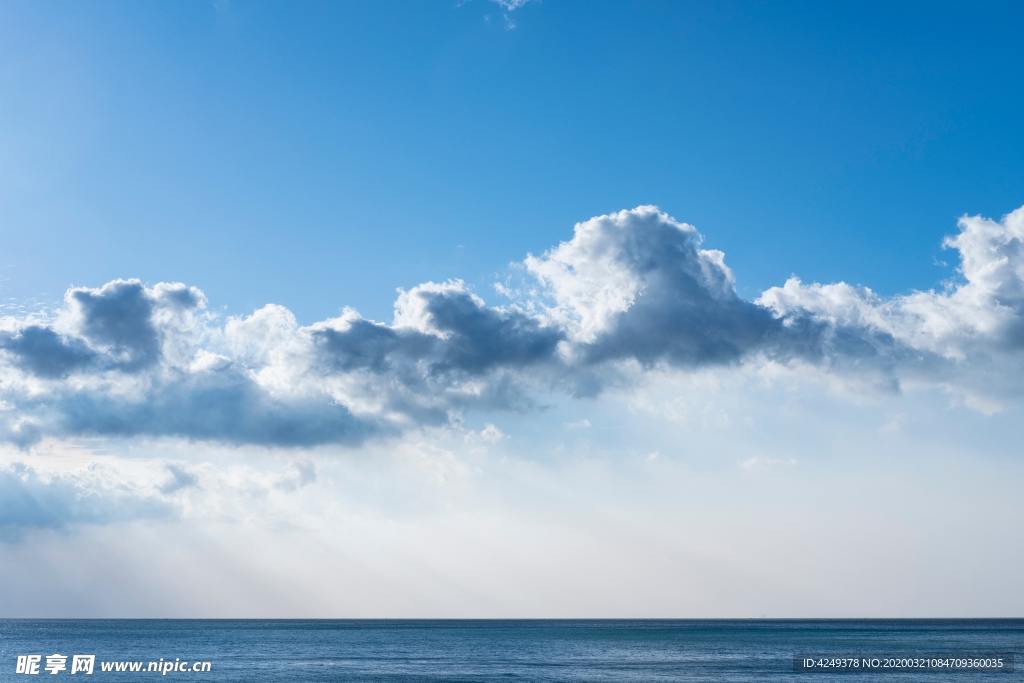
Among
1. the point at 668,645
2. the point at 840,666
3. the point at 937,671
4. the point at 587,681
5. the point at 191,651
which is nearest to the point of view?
the point at 587,681

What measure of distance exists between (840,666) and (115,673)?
99.9 meters

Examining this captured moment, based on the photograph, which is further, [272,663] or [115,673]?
[272,663]

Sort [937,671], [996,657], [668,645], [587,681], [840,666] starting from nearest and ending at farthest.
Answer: [587,681] → [937,671] → [840,666] → [996,657] → [668,645]

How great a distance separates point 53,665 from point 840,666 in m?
113

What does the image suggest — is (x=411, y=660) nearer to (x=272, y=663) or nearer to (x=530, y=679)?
(x=272, y=663)

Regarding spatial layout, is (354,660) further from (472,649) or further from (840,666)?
(840,666)

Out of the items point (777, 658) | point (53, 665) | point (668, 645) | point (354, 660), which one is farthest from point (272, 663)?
point (668, 645)

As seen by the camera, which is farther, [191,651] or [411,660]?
[191,651]

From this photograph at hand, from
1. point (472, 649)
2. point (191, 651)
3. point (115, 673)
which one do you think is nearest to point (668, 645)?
point (472, 649)

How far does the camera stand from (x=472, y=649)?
608 feet

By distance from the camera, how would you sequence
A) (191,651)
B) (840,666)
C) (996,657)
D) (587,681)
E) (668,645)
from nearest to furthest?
(587,681) < (840,666) < (996,657) < (191,651) < (668,645)

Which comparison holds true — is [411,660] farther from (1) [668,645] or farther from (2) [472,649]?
(1) [668,645]

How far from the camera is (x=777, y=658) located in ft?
496

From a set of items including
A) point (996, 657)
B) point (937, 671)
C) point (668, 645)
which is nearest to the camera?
point (937, 671)
